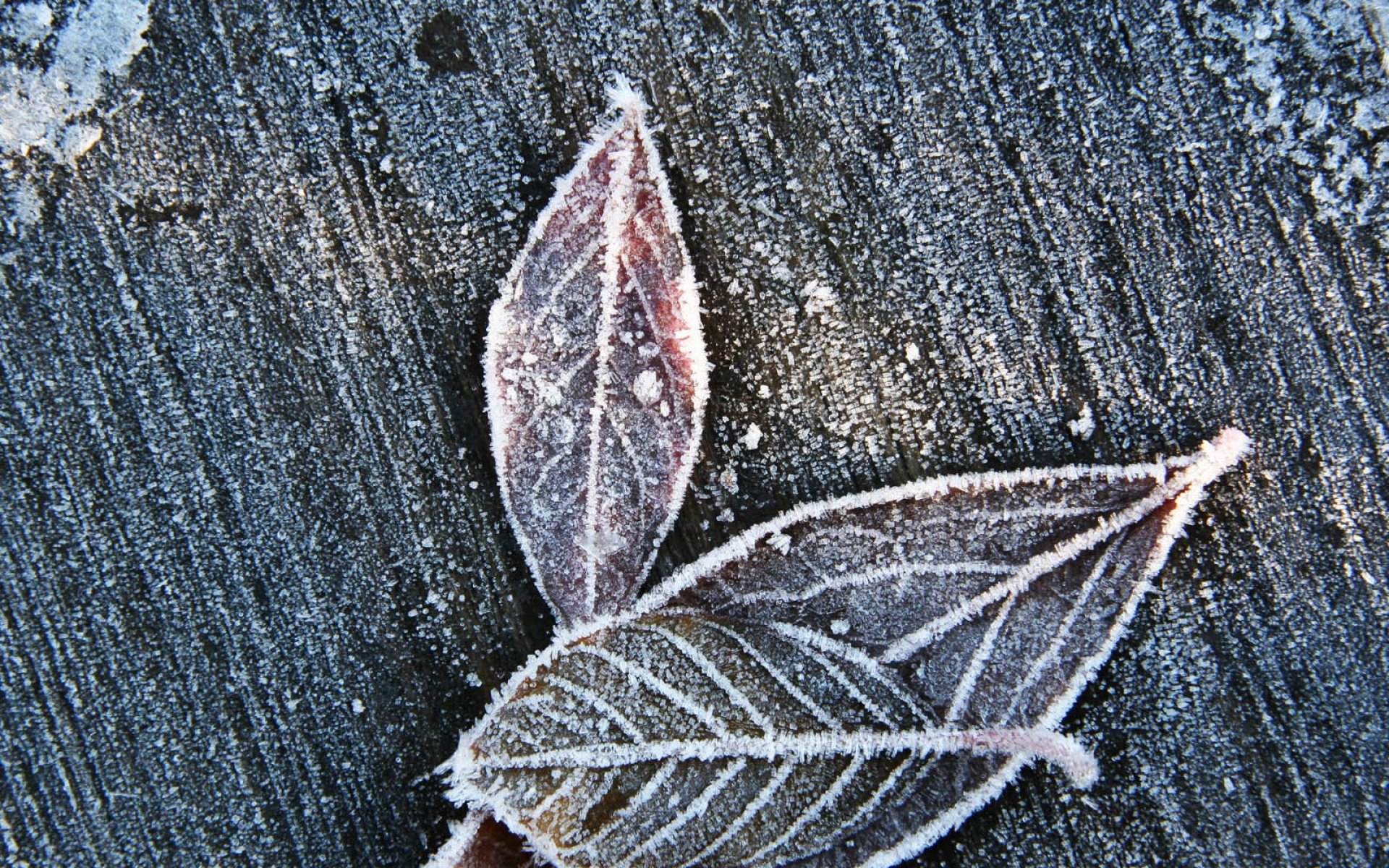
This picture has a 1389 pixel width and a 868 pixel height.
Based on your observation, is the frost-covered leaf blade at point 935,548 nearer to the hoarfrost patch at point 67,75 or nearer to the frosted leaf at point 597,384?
the frosted leaf at point 597,384

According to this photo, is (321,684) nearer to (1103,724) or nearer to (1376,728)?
(1103,724)

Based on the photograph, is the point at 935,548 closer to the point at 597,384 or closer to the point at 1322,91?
the point at 597,384

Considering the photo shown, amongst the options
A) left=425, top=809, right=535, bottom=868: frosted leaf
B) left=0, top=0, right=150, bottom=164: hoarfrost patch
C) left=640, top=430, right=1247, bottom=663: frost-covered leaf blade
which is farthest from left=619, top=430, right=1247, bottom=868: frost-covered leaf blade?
left=0, top=0, right=150, bottom=164: hoarfrost patch

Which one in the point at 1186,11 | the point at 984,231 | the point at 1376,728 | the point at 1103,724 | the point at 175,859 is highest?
the point at 1186,11

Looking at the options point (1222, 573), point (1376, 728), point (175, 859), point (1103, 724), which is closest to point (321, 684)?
point (175, 859)

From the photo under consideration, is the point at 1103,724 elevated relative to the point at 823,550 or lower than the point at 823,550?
lower

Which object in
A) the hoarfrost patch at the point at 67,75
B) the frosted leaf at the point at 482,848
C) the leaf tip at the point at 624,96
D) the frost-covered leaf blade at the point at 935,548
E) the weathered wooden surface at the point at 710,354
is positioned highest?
the hoarfrost patch at the point at 67,75

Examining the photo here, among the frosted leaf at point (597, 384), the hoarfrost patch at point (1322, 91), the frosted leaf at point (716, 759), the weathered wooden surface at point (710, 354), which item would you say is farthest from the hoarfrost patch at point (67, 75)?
the hoarfrost patch at point (1322, 91)
